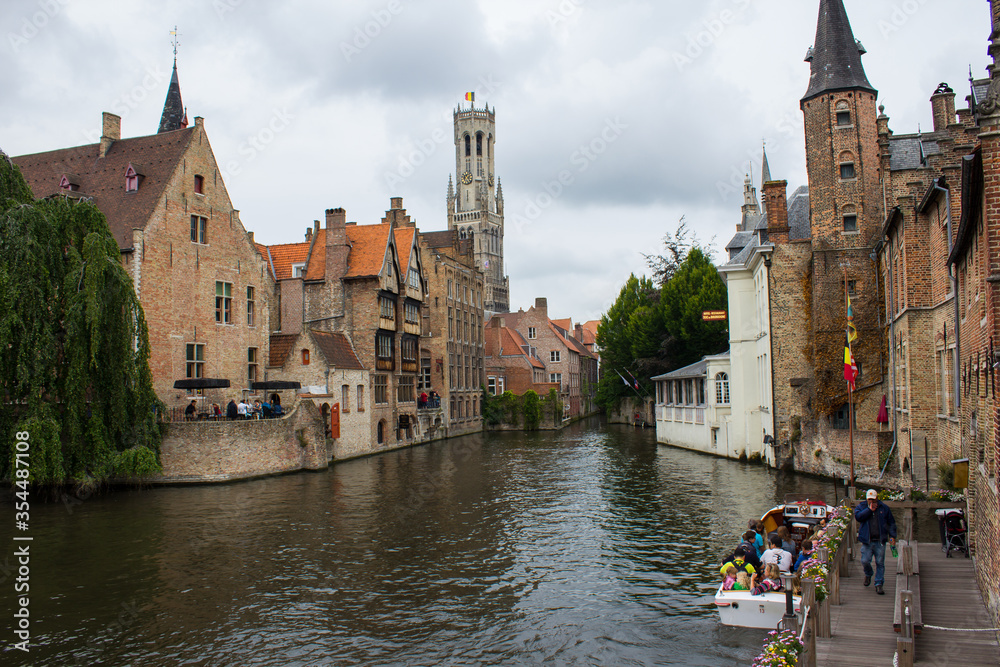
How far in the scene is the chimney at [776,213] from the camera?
103ft

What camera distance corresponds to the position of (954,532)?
14133 millimetres

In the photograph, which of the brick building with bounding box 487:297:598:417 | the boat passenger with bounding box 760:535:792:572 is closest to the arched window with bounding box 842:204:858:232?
the boat passenger with bounding box 760:535:792:572

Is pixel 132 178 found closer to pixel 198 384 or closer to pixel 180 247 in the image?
pixel 180 247

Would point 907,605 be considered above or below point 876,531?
below

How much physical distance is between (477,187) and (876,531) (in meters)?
133

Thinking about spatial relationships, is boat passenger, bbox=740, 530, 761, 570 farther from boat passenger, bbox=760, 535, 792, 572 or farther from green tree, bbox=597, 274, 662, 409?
green tree, bbox=597, 274, 662, 409

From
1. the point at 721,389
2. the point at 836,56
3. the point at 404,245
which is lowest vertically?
the point at 721,389

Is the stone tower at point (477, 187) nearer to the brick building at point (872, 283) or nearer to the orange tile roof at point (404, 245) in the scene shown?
the orange tile roof at point (404, 245)

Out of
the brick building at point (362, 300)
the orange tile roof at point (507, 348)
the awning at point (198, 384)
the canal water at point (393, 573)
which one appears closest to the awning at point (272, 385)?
the awning at point (198, 384)

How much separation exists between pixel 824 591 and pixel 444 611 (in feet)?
21.9

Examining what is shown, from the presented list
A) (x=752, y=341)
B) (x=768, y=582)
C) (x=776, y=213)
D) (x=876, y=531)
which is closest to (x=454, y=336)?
(x=752, y=341)

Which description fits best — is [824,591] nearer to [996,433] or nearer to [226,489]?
[996,433]

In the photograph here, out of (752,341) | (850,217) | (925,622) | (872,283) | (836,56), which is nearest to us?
(925,622)

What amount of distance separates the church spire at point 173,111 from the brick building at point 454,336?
18802mm
